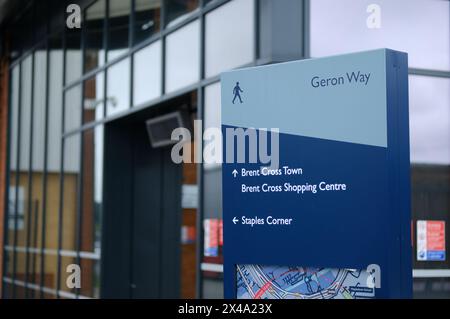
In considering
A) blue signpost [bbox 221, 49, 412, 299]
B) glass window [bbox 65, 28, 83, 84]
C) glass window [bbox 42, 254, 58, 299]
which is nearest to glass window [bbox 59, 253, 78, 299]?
glass window [bbox 42, 254, 58, 299]

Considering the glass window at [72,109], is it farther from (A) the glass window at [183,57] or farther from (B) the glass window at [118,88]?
(A) the glass window at [183,57]

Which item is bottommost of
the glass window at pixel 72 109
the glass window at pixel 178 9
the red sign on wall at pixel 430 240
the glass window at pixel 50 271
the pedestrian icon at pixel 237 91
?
the glass window at pixel 50 271

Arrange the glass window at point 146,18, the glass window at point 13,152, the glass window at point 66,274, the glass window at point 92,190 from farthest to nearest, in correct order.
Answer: the glass window at point 13,152
the glass window at point 66,274
the glass window at point 92,190
the glass window at point 146,18

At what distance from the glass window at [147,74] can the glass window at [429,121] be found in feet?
10.4

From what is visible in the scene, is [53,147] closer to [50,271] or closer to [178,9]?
[50,271]

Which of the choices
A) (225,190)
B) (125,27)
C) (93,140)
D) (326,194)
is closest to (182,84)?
(125,27)

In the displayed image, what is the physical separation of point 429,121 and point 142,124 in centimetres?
456

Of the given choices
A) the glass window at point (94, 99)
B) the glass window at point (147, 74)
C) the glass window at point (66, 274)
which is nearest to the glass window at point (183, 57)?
the glass window at point (147, 74)

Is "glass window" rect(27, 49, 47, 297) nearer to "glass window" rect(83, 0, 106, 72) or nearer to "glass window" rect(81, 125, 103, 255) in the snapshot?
"glass window" rect(83, 0, 106, 72)

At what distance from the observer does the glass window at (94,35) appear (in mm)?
10758

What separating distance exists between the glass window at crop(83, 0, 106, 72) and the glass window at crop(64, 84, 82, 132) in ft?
1.62

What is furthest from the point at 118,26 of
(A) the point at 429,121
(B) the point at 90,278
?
(A) the point at 429,121

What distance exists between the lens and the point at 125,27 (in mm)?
10156
